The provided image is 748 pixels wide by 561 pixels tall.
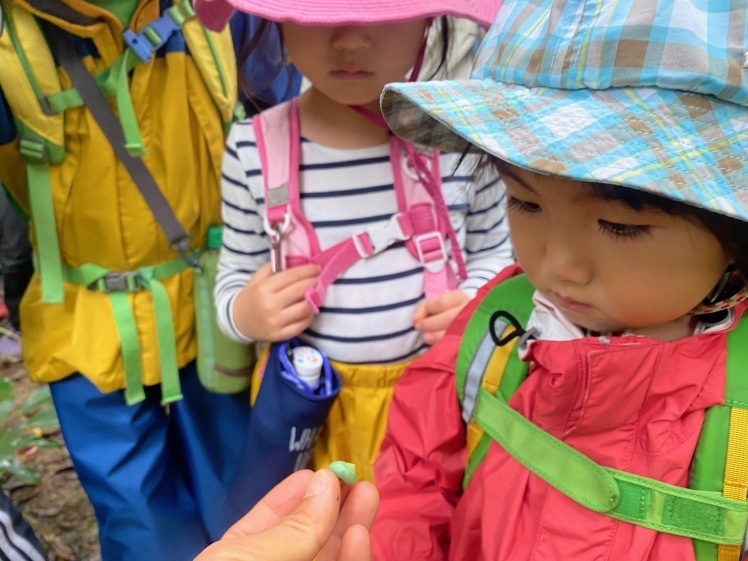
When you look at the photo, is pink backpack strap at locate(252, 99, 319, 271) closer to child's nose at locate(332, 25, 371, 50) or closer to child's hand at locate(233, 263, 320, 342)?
child's hand at locate(233, 263, 320, 342)

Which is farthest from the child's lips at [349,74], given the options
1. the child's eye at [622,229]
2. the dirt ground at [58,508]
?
the dirt ground at [58,508]

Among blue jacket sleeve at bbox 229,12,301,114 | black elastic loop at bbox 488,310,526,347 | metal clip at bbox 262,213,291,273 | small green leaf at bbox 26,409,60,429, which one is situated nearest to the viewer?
black elastic loop at bbox 488,310,526,347

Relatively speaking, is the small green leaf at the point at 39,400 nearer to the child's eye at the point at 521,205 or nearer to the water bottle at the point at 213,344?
the water bottle at the point at 213,344

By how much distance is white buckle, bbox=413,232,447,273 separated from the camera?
41.2 inches

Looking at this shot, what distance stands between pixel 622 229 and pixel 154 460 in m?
1.00

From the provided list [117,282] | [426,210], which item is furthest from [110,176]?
[426,210]

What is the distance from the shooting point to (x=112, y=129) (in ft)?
3.41

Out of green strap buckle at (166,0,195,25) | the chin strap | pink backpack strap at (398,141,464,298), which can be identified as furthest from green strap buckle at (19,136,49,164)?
the chin strap

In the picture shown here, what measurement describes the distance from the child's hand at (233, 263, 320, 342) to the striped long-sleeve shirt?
0.06 m

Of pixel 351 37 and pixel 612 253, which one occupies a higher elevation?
pixel 351 37

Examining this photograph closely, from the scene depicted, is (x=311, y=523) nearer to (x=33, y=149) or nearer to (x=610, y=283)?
(x=610, y=283)

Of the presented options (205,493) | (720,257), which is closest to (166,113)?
(205,493)

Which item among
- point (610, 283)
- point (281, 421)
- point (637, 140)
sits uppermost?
point (637, 140)

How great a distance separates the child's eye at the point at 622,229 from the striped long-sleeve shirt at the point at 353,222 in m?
0.51
